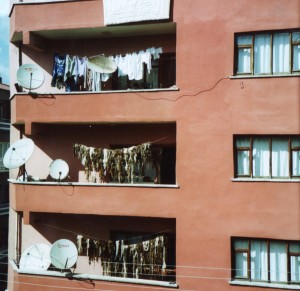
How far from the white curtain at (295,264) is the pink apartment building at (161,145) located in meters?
0.03

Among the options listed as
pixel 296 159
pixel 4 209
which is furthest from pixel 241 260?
pixel 4 209

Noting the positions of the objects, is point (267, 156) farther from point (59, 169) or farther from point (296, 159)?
point (59, 169)

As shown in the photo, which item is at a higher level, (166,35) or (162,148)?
(166,35)

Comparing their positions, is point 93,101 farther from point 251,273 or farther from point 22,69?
point 251,273

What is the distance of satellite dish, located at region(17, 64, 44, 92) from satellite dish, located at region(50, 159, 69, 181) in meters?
3.18


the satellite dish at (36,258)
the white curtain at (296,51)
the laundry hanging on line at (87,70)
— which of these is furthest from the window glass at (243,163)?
the satellite dish at (36,258)

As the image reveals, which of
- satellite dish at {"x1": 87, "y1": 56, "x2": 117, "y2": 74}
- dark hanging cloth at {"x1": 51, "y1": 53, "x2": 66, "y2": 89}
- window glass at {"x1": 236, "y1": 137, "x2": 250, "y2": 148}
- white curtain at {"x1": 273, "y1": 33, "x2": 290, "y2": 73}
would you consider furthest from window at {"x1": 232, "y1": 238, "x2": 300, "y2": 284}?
dark hanging cloth at {"x1": 51, "y1": 53, "x2": 66, "y2": 89}

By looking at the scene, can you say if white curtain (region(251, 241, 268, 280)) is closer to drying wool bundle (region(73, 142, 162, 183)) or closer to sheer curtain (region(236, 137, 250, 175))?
sheer curtain (region(236, 137, 250, 175))

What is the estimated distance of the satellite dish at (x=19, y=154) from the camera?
1459cm

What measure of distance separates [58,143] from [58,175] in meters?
1.80

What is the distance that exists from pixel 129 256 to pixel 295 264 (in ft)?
19.5

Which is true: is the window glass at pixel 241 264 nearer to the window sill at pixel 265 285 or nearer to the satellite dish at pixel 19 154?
the window sill at pixel 265 285

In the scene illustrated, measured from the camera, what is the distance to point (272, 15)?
13078mm

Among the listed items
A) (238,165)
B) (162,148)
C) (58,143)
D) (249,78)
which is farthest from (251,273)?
(58,143)
